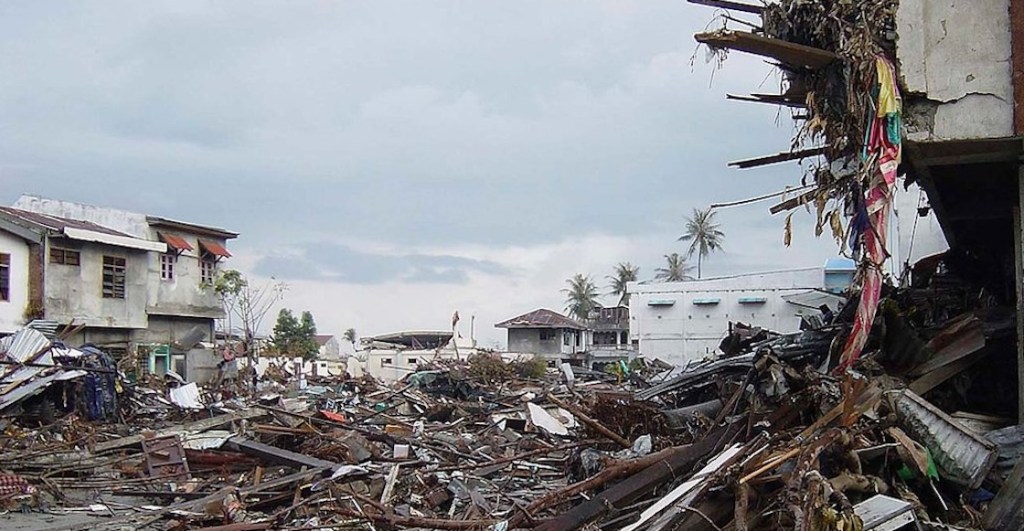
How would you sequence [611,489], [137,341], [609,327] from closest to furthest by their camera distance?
[611,489], [137,341], [609,327]

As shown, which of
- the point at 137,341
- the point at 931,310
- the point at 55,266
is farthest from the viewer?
the point at 137,341

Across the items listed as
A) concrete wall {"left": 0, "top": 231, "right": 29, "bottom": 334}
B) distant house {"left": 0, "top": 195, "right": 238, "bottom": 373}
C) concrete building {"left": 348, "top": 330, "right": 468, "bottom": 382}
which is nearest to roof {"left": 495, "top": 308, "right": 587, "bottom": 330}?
concrete building {"left": 348, "top": 330, "right": 468, "bottom": 382}

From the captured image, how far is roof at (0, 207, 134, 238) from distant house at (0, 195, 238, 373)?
6 centimetres

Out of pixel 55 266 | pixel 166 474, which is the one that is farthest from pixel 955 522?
pixel 55 266

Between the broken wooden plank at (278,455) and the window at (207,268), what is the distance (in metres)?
23.4

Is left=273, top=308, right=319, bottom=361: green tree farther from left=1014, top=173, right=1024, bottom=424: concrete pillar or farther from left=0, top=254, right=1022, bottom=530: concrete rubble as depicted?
left=1014, top=173, right=1024, bottom=424: concrete pillar

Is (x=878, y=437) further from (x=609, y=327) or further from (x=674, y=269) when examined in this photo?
(x=674, y=269)

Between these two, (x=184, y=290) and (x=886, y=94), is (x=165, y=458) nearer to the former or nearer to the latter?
(x=886, y=94)

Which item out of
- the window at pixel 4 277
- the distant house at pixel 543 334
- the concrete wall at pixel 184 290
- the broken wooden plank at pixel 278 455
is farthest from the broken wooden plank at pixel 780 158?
the distant house at pixel 543 334

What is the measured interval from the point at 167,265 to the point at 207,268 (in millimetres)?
2475

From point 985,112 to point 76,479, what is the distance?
13412 mm

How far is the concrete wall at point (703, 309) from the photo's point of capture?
44.1 metres

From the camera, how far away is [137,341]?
32531 mm

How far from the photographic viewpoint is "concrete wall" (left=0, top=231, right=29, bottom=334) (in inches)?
1061
